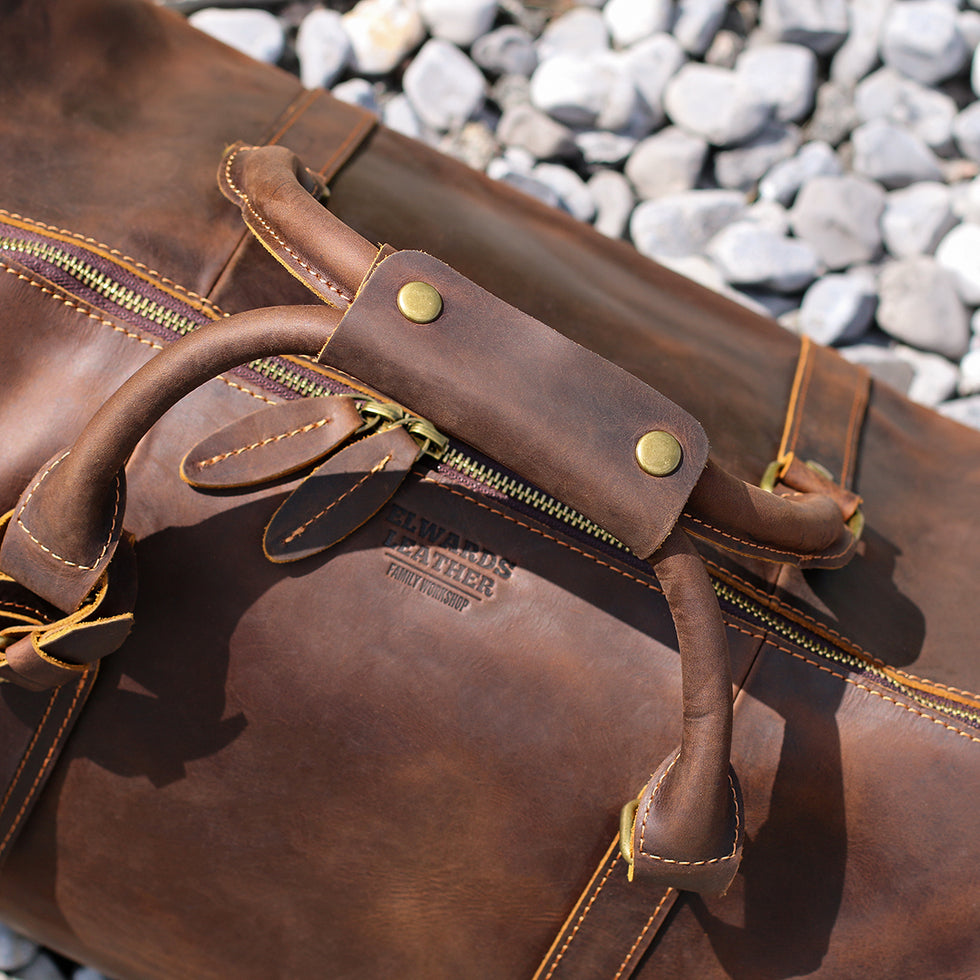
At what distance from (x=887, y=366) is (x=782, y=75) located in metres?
0.62

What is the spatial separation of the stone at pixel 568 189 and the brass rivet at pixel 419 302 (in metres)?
1.19

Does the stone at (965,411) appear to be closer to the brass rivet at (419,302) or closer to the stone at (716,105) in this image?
the stone at (716,105)

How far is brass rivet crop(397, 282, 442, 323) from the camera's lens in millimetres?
764

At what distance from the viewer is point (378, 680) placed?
0.99 m

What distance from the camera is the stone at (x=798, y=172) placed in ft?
6.33

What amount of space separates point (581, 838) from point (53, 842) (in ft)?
1.83

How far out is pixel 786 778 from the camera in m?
1.01

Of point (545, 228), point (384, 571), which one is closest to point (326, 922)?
point (384, 571)

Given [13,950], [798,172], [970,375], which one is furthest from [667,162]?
[13,950]

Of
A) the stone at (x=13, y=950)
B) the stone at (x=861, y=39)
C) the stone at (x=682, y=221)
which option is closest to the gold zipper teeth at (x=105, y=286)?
the stone at (x=13, y=950)

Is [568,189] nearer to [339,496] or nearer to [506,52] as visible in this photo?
[506,52]

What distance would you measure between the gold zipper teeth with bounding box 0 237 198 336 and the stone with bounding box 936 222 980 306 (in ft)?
4.99

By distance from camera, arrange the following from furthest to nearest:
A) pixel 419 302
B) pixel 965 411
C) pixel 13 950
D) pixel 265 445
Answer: pixel 965 411, pixel 13 950, pixel 265 445, pixel 419 302

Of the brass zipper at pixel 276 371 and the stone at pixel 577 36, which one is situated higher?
the stone at pixel 577 36
